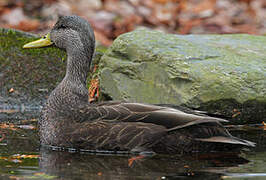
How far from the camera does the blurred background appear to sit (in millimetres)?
12688

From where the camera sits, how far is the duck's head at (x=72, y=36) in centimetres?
645

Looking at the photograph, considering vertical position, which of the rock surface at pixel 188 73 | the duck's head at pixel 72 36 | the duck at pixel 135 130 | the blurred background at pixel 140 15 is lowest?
the duck at pixel 135 130

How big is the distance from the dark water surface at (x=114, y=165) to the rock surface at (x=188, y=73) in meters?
0.97

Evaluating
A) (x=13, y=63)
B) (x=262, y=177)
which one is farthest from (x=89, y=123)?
(x=13, y=63)

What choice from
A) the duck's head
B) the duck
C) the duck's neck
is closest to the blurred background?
the duck's head

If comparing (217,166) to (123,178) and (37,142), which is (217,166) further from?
(37,142)

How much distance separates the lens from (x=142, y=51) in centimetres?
744

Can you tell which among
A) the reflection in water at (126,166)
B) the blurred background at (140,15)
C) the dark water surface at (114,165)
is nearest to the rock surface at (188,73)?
the dark water surface at (114,165)

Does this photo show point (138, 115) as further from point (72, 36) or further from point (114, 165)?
point (72, 36)

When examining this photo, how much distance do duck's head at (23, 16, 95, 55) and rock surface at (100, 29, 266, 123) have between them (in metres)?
1.09

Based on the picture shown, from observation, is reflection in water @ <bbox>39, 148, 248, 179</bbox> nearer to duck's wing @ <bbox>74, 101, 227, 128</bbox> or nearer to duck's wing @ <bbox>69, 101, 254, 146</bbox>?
duck's wing @ <bbox>69, 101, 254, 146</bbox>

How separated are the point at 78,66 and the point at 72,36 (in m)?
0.35

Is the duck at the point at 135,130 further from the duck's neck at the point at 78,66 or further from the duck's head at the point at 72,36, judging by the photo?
the duck's head at the point at 72,36

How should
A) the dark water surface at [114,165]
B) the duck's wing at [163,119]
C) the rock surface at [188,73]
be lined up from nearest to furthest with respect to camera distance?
the dark water surface at [114,165] < the duck's wing at [163,119] < the rock surface at [188,73]
